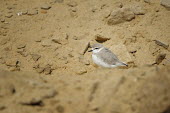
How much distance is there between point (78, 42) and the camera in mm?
6641

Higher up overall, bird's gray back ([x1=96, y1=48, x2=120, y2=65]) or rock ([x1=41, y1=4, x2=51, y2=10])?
rock ([x1=41, y1=4, x2=51, y2=10])

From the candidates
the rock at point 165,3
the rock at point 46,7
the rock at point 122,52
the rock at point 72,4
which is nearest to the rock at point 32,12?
the rock at point 46,7

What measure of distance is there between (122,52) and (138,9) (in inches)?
80.2

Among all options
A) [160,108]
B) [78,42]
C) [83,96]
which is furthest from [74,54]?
[160,108]

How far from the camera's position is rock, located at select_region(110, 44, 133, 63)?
19.9 ft

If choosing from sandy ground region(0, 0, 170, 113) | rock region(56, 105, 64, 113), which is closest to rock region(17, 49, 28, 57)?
sandy ground region(0, 0, 170, 113)

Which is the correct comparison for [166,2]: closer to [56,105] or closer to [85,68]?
[85,68]

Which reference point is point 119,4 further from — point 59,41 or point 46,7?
point 59,41

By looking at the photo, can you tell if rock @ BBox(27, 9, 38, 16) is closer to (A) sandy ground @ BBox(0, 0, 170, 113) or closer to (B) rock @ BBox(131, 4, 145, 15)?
(A) sandy ground @ BBox(0, 0, 170, 113)

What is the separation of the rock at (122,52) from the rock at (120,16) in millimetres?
1026

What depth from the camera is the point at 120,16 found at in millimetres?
7117

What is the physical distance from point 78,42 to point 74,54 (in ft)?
1.69

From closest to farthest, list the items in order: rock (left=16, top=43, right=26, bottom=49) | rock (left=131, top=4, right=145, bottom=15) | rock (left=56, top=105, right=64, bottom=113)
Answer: rock (left=56, top=105, right=64, bottom=113) < rock (left=16, top=43, right=26, bottom=49) < rock (left=131, top=4, right=145, bottom=15)

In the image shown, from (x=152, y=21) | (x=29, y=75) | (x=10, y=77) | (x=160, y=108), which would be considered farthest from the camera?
(x=152, y=21)
